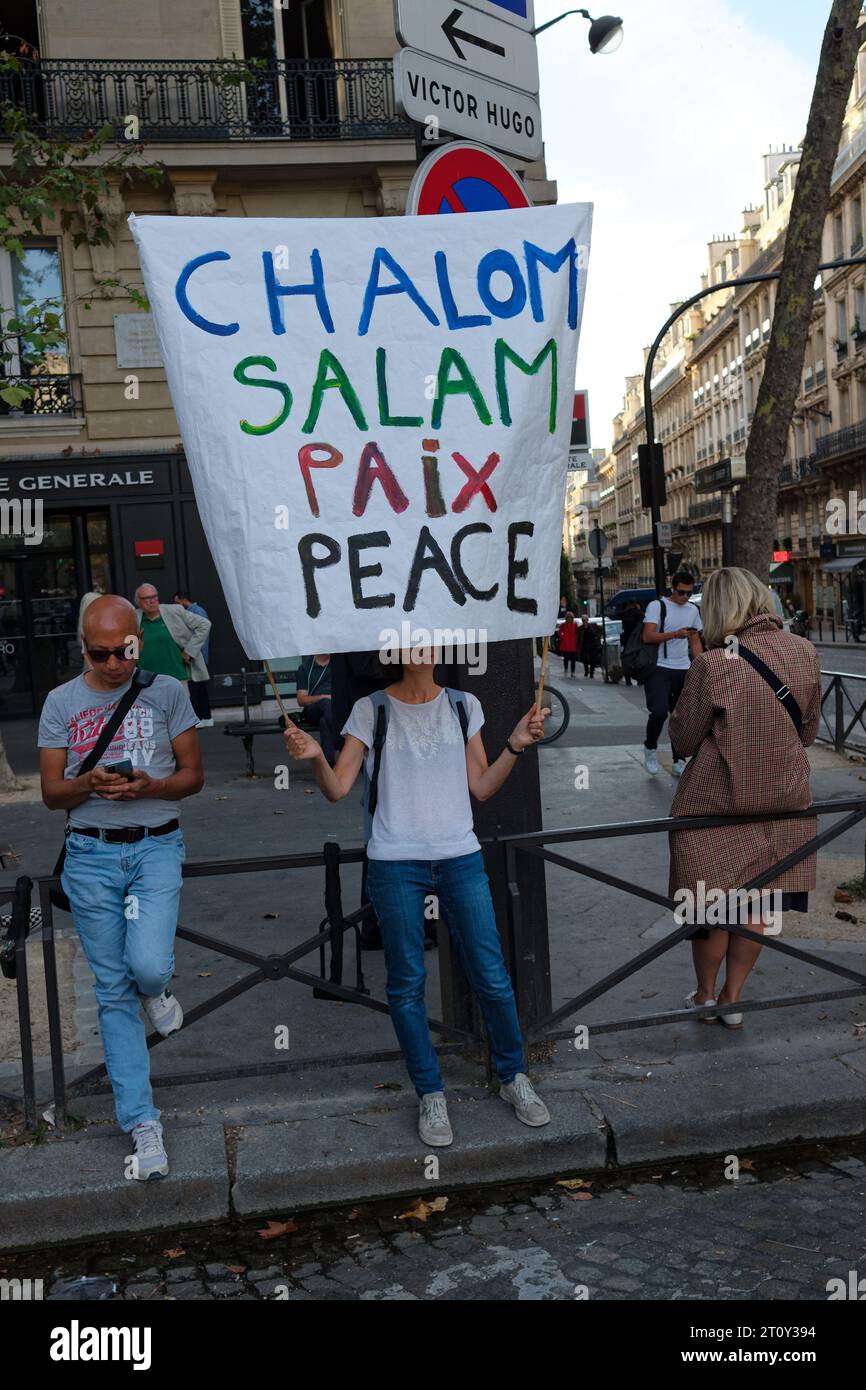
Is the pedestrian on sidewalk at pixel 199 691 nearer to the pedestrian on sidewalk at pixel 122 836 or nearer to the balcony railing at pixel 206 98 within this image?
the balcony railing at pixel 206 98

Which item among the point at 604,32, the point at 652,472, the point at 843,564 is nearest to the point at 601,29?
the point at 604,32

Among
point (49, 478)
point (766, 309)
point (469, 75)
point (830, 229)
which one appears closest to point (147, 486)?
point (49, 478)

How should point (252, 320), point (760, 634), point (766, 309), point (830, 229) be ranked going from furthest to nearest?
point (766, 309)
point (830, 229)
point (760, 634)
point (252, 320)

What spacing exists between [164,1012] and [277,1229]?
0.75 meters

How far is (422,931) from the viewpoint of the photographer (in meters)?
4.09

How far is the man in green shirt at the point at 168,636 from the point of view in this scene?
12.4m

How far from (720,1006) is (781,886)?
0.49m

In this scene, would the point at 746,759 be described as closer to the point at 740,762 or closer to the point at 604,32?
the point at 740,762

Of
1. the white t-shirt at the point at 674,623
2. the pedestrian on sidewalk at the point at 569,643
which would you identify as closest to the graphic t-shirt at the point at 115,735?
the white t-shirt at the point at 674,623

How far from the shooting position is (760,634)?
4.80 m

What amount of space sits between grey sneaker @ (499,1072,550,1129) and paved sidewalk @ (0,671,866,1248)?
0.14 ft

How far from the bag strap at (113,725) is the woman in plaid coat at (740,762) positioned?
1949 mm

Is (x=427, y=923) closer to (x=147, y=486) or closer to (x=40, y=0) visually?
(x=147, y=486)

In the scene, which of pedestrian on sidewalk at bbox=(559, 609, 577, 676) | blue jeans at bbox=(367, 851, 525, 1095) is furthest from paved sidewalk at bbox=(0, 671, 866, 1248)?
Result: pedestrian on sidewalk at bbox=(559, 609, 577, 676)
